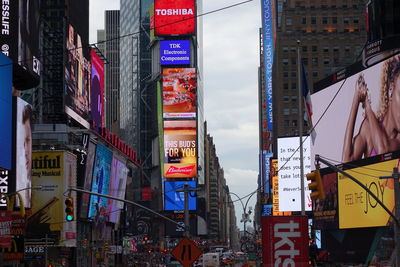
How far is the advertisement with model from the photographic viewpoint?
85.6 m

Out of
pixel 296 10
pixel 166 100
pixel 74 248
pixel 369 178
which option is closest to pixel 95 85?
pixel 74 248

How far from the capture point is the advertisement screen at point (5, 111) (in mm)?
61750

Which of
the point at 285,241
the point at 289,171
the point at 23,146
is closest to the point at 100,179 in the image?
the point at 289,171

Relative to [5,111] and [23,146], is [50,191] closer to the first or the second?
[23,146]

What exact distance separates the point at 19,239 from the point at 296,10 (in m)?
118

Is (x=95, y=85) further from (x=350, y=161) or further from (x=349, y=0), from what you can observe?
(x=349, y=0)

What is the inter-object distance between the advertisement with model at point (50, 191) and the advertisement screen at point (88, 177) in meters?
11.6

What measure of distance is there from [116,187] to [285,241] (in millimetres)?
104326

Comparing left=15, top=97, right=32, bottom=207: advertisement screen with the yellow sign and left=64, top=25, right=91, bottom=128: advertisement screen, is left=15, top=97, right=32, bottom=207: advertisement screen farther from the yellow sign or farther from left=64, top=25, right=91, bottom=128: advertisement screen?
the yellow sign

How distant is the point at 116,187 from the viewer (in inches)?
4924

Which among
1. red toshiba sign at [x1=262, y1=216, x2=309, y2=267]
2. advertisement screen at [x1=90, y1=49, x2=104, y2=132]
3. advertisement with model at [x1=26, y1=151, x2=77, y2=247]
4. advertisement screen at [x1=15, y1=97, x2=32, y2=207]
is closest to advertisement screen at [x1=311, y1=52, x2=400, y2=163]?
advertisement screen at [x1=15, y1=97, x2=32, y2=207]

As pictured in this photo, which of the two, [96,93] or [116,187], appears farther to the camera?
[116,187]

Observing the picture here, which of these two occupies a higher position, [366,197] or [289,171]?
[289,171]

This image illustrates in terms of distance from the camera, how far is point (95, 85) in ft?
389
